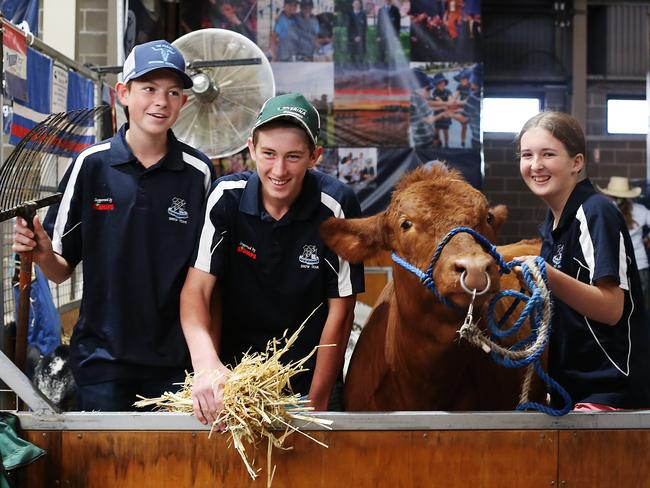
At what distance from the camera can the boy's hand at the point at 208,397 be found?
236cm

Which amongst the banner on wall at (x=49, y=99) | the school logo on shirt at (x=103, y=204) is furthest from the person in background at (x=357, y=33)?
the school logo on shirt at (x=103, y=204)

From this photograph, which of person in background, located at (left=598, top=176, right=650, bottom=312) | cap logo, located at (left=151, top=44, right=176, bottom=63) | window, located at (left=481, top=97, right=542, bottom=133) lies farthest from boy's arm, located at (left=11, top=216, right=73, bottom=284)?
window, located at (left=481, top=97, right=542, bottom=133)

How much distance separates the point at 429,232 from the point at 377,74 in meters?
8.08

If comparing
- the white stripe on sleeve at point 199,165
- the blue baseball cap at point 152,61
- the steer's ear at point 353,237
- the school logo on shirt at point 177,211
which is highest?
the blue baseball cap at point 152,61

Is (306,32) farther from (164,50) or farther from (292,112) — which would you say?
(292,112)

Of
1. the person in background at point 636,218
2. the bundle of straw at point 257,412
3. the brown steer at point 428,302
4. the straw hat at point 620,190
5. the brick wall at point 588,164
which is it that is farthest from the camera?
the brick wall at point 588,164

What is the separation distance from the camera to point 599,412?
2.42 m

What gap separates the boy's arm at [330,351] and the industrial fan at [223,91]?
11.9 ft

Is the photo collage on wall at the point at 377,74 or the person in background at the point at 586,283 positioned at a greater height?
the photo collage on wall at the point at 377,74

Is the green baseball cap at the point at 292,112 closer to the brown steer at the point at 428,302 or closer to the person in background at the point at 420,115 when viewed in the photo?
the brown steer at the point at 428,302

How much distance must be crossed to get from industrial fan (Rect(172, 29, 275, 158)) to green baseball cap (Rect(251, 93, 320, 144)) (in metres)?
3.54

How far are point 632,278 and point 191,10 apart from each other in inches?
333

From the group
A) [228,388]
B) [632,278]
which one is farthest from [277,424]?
[632,278]

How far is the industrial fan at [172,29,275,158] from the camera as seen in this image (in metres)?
6.52
